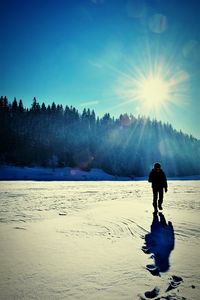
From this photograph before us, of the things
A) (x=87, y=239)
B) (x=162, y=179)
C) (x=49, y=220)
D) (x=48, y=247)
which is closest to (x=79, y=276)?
(x=48, y=247)

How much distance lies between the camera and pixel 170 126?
127688 mm

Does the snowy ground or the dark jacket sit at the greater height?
the dark jacket

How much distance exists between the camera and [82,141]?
8588 cm

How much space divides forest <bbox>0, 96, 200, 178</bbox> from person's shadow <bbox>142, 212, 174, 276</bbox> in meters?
62.2

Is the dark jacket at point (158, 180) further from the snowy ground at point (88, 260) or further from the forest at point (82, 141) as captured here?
the forest at point (82, 141)

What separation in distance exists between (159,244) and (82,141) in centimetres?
8151

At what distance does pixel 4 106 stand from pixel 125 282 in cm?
8528

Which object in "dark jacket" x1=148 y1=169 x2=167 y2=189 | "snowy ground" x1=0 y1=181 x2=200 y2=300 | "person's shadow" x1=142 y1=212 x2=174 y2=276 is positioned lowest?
"person's shadow" x1=142 y1=212 x2=174 y2=276

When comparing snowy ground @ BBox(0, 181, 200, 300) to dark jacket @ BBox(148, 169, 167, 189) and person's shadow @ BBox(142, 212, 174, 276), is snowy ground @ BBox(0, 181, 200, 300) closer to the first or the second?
person's shadow @ BBox(142, 212, 174, 276)

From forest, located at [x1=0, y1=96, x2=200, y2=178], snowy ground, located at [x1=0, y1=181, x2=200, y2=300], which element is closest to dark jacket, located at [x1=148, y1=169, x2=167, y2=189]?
snowy ground, located at [x1=0, y1=181, x2=200, y2=300]

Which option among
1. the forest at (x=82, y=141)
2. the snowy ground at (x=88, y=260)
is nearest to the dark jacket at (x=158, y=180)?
the snowy ground at (x=88, y=260)

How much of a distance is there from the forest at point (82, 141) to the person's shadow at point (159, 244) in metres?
62.2

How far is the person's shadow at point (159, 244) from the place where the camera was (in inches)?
146

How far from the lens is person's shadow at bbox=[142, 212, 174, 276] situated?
371cm
